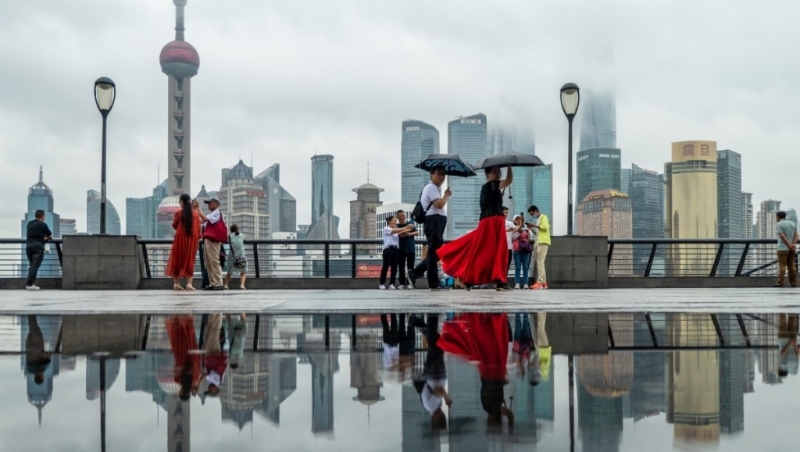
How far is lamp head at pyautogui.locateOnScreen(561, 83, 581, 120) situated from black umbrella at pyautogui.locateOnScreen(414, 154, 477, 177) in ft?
13.2

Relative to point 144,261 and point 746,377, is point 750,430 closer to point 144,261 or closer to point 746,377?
point 746,377

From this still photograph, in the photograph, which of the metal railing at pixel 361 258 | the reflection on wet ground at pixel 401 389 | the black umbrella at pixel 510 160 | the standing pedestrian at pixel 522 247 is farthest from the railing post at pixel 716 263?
the reflection on wet ground at pixel 401 389

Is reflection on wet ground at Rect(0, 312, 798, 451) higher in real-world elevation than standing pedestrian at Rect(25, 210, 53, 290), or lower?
lower

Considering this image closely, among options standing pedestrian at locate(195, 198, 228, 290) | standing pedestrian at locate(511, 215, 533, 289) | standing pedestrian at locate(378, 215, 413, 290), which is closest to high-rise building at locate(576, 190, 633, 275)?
standing pedestrian at locate(511, 215, 533, 289)

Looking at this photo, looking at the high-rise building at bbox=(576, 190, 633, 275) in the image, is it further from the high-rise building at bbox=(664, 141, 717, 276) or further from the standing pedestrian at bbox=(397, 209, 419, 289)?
the standing pedestrian at bbox=(397, 209, 419, 289)

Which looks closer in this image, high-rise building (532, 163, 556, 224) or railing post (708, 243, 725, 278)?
railing post (708, 243, 725, 278)

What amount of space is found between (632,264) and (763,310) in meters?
10.6

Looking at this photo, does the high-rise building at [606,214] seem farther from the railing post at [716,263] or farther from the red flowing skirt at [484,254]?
the red flowing skirt at [484,254]

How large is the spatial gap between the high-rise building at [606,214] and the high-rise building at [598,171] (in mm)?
8915

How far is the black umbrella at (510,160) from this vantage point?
11.2 metres

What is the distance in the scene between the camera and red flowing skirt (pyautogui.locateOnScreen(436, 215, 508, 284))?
10633 mm

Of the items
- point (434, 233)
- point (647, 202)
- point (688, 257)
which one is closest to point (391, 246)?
point (434, 233)

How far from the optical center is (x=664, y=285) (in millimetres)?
17172

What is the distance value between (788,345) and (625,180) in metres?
184
